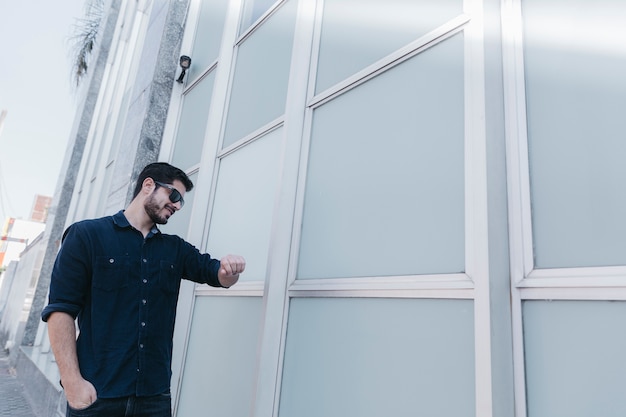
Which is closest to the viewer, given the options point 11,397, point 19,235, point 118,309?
point 118,309

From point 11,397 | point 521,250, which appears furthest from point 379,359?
point 11,397

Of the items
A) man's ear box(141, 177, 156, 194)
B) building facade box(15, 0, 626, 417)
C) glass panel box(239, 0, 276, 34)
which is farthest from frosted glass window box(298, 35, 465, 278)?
glass panel box(239, 0, 276, 34)

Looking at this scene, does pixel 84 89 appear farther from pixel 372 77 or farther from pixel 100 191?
pixel 372 77

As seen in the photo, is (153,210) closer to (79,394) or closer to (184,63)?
(79,394)

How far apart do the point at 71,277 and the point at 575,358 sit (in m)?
2.03

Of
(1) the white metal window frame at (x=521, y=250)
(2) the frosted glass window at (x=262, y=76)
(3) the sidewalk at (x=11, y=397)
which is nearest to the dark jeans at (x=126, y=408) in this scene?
(1) the white metal window frame at (x=521, y=250)

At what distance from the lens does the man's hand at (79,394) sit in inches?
69.8

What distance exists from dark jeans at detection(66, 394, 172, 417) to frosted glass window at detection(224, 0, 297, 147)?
1.95m

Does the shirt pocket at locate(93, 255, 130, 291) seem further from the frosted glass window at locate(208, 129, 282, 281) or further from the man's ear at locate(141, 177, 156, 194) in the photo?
the frosted glass window at locate(208, 129, 282, 281)

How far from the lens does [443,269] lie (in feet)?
5.05

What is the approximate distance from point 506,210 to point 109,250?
183 centimetres

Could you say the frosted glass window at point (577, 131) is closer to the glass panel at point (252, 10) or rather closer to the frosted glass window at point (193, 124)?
the glass panel at point (252, 10)

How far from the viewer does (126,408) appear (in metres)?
1.90

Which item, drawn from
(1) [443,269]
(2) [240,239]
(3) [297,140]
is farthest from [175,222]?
(1) [443,269]
